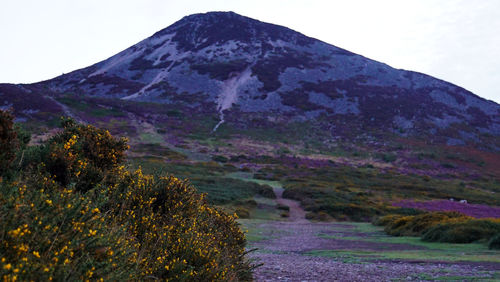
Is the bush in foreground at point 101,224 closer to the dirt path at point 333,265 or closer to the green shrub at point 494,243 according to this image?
the dirt path at point 333,265

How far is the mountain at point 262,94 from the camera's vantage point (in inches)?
3243

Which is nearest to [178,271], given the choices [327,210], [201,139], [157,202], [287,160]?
[157,202]

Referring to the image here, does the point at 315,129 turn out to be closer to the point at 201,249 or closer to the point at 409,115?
the point at 409,115

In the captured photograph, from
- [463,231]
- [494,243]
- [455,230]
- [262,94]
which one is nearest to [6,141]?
[494,243]

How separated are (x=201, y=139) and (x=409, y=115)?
184 ft

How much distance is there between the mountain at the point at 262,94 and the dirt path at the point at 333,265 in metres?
59.6

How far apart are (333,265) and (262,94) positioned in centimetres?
9008

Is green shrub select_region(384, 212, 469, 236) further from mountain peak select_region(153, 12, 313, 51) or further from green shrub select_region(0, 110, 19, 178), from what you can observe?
mountain peak select_region(153, 12, 313, 51)

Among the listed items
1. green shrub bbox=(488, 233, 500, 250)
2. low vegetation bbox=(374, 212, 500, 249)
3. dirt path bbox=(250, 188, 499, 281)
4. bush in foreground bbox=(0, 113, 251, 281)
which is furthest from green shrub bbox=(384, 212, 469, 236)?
bush in foreground bbox=(0, 113, 251, 281)

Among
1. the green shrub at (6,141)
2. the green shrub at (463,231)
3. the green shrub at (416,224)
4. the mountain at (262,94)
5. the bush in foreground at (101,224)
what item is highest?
the mountain at (262,94)

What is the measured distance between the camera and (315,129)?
8669 centimetres

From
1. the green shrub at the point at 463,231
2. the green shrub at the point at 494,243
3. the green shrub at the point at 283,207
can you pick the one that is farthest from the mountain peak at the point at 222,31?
the green shrub at the point at 494,243

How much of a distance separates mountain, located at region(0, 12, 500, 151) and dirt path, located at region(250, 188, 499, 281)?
59.6m

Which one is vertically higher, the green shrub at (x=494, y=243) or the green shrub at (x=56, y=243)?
the green shrub at (x=56, y=243)
